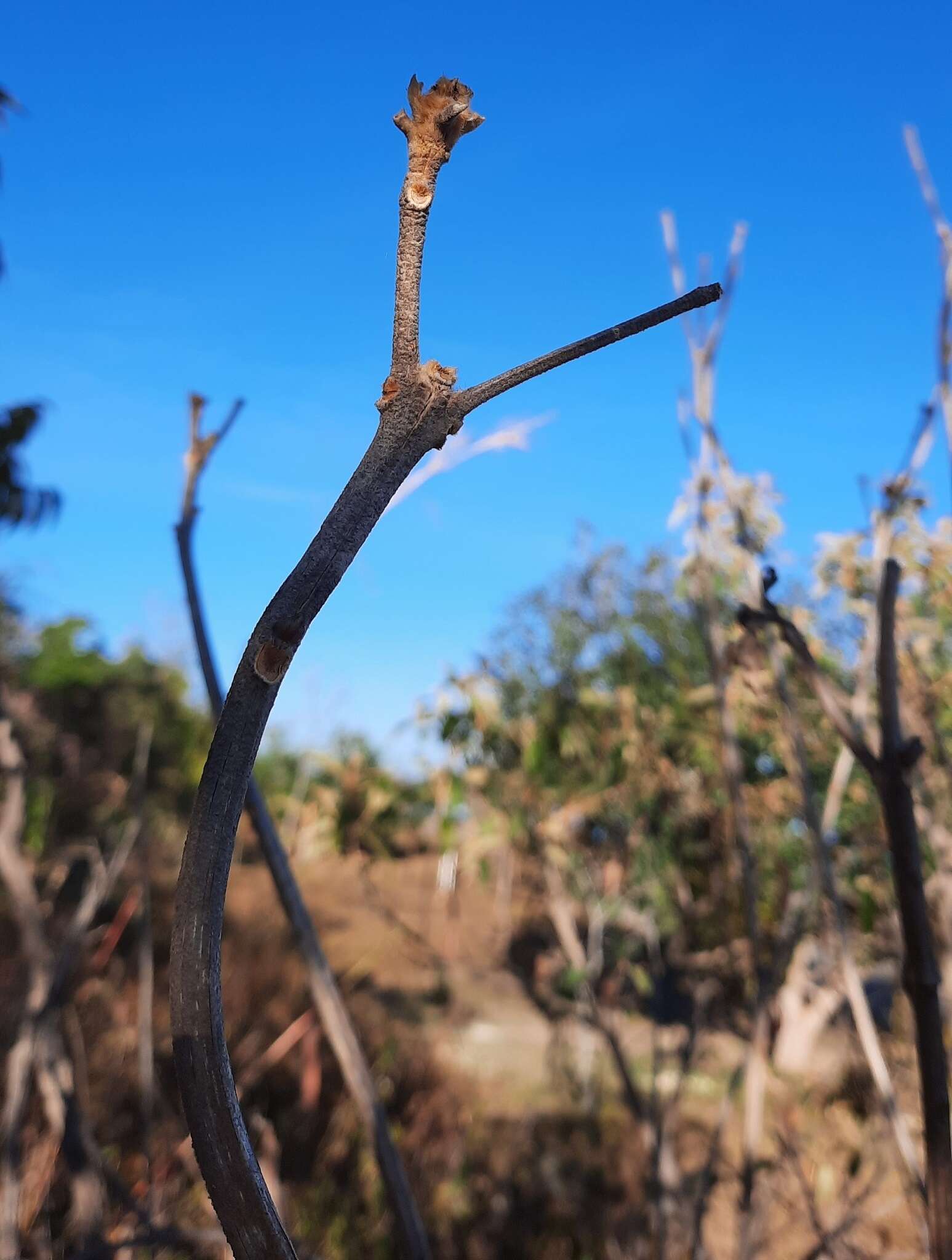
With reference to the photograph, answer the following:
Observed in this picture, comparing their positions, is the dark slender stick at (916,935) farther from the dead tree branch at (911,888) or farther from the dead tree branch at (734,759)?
the dead tree branch at (734,759)

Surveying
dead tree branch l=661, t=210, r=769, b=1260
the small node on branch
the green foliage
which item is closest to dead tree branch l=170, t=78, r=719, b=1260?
the small node on branch

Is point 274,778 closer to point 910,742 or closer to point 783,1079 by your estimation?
point 783,1079

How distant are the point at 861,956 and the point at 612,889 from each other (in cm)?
385

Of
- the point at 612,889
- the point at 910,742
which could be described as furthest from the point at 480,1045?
the point at 910,742

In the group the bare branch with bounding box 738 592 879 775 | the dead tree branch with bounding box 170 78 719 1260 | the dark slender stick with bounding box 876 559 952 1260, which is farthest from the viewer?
the bare branch with bounding box 738 592 879 775

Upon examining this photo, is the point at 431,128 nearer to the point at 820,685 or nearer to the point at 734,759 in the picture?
the point at 820,685

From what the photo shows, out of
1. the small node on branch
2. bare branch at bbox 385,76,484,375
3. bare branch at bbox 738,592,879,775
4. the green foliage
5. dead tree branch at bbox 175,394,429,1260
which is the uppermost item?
the green foliage

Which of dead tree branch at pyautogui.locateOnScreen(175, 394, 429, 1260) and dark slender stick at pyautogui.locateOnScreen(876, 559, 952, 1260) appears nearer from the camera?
dark slender stick at pyautogui.locateOnScreen(876, 559, 952, 1260)

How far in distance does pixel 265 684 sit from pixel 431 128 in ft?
0.73

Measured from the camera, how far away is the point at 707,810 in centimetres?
394

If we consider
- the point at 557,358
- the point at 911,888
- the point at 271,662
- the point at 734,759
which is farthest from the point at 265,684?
the point at 734,759

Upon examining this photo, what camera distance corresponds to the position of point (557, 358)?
0.38 m

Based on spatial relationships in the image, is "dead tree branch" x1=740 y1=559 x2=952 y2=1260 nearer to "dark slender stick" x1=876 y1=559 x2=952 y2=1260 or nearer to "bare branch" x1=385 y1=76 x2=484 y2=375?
"dark slender stick" x1=876 y1=559 x2=952 y2=1260

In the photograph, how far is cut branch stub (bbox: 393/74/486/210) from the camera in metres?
0.37
